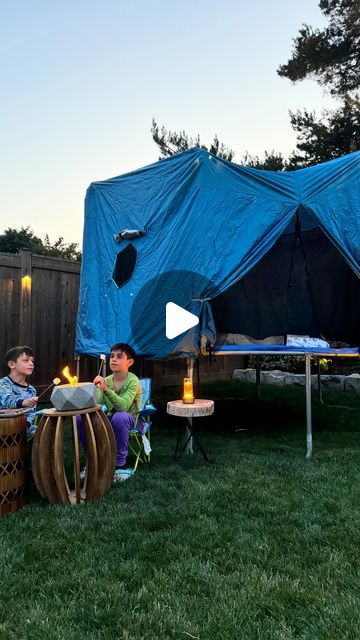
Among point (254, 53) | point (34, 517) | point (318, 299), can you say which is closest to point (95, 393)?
point (34, 517)

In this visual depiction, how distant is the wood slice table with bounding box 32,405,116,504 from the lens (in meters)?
2.46

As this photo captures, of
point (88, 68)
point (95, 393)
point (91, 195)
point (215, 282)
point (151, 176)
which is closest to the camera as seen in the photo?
point (95, 393)

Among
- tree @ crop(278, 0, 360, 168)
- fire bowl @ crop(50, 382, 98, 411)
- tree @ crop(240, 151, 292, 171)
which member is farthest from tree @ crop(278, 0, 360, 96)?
fire bowl @ crop(50, 382, 98, 411)

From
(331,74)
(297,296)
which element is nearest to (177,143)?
(331,74)

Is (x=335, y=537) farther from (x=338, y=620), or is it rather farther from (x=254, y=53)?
(x=254, y=53)

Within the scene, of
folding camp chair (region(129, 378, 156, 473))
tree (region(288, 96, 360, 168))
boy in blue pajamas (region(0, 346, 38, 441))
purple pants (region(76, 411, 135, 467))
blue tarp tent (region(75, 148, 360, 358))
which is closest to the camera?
boy in blue pajamas (region(0, 346, 38, 441))

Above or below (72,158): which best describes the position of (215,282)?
below

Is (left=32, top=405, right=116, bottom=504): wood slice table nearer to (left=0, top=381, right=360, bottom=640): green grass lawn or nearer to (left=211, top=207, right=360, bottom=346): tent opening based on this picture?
(left=0, top=381, right=360, bottom=640): green grass lawn

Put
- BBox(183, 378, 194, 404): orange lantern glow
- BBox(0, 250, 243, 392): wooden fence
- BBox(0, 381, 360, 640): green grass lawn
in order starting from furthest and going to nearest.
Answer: BBox(0, 250, 243, 392): wooden fence, BBox(183, 378, 194, 404): orange lantern glow, BBox(0, 381, 360, 640): green grass lawn

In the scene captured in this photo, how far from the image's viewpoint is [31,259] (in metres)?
5.22

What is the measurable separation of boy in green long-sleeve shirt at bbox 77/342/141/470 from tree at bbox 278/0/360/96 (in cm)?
880

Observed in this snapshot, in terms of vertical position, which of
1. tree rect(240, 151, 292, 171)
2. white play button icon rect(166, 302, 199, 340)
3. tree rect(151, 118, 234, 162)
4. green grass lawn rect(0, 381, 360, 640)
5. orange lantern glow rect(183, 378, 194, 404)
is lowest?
green grass lawn rect(0, 381, 360, 640)

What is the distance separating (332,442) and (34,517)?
2725 mm
